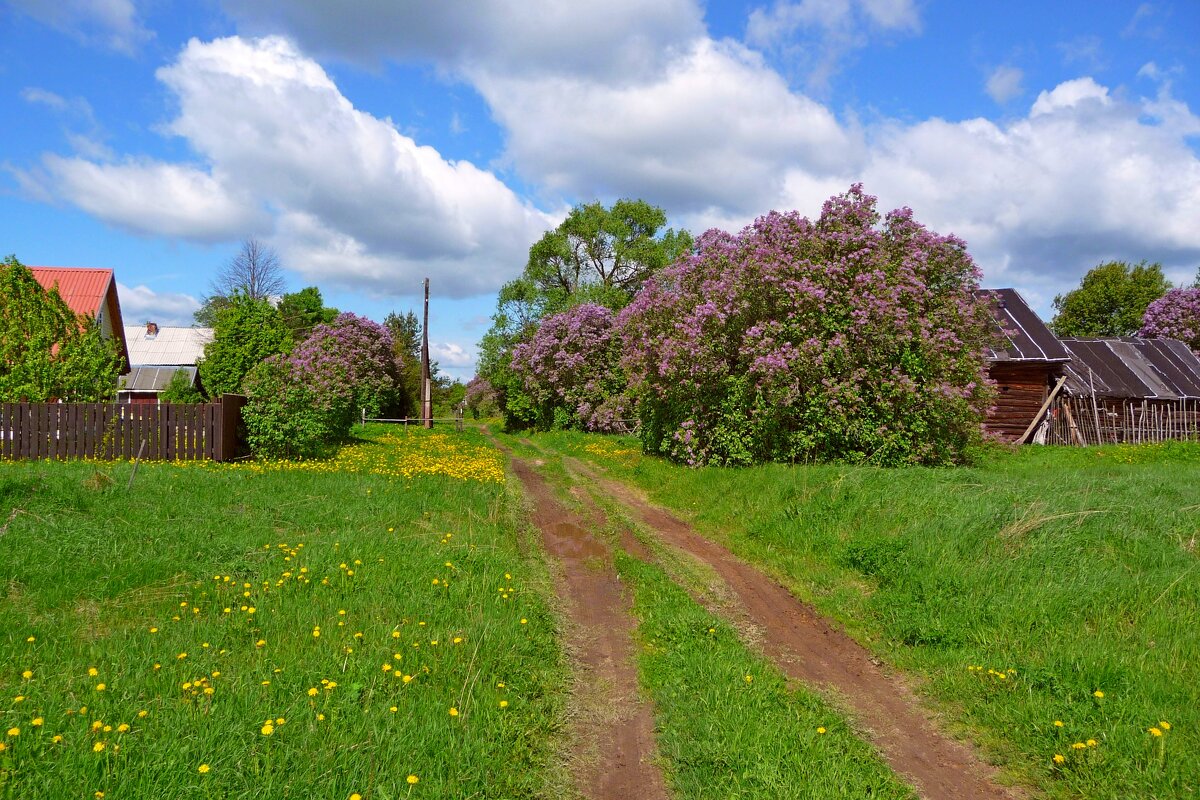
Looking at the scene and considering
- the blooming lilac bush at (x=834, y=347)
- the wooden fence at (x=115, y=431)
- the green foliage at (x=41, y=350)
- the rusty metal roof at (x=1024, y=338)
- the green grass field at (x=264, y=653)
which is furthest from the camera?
the rusty metal roof at (x=1024, y=338)

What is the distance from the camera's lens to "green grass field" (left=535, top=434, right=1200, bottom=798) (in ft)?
14.9

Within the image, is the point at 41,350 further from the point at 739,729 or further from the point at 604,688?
the point at 739,729

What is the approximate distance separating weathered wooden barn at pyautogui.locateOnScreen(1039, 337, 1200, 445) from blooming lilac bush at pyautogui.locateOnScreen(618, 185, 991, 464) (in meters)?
14.4

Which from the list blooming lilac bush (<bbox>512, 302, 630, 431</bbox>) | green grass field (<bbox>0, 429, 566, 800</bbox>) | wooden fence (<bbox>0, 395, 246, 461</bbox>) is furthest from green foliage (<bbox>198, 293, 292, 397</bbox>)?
green grass field (<bbox>0, 429, 566, 800</bbox>)

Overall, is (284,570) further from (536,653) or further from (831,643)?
(831,643)

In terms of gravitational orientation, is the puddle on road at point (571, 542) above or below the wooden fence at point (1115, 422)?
below

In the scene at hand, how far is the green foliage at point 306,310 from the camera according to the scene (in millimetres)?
54250

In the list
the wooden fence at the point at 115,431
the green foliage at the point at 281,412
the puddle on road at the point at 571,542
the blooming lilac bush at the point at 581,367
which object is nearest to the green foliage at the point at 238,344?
the blooming lilac bush at the point at 581,367

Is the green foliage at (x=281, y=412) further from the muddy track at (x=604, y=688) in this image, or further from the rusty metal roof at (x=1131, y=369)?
the rusty metal roof at (x=1131, y=369)

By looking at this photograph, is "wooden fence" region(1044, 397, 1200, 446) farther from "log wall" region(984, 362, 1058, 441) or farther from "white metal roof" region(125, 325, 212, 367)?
"white metal roof" region(125, 325, 212, 367)

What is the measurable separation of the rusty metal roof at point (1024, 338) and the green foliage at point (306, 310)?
4458cm

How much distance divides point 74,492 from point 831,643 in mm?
9925

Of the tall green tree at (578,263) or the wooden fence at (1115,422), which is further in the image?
the tall green tree at (578,263)

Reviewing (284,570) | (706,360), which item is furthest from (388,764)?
(706,360)
